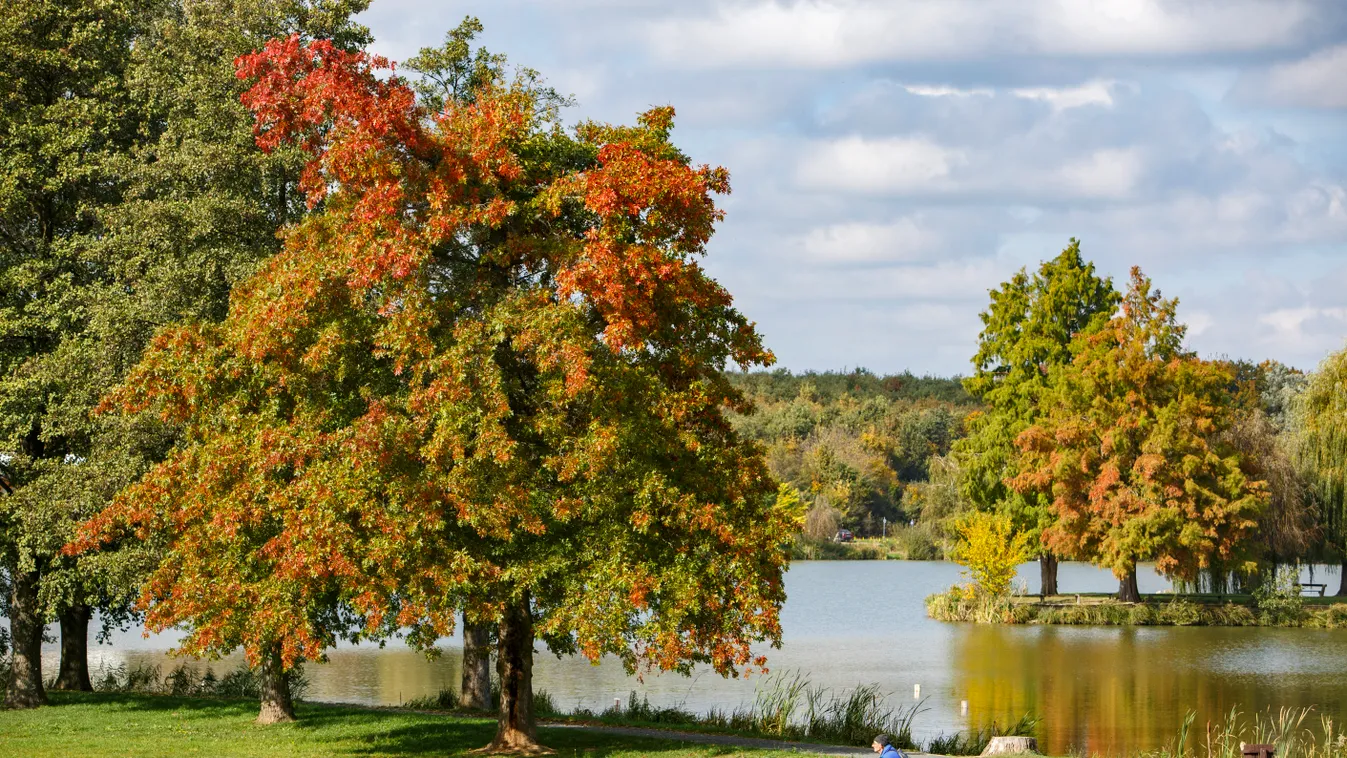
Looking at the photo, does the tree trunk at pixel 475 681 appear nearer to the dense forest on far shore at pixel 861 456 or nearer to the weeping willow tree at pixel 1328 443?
the weeping willow tree at pixel 1328 443

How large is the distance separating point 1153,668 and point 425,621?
2560cm

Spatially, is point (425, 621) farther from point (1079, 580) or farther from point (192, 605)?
point (1079, 580)

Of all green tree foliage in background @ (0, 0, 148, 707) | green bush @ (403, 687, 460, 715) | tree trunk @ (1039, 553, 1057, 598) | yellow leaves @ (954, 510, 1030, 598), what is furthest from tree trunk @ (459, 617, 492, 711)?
tree trunk @ (1039, 553, 1057, 598)

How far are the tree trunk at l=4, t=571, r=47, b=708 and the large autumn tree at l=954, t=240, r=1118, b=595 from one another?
126ft

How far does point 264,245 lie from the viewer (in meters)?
23.4

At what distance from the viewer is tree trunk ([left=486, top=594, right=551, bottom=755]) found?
63.7 ft

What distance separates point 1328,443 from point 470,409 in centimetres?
4475

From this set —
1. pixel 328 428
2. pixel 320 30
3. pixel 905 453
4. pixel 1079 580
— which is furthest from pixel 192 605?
pixel 905 453

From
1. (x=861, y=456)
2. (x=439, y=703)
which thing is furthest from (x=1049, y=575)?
(x=861, y=456)

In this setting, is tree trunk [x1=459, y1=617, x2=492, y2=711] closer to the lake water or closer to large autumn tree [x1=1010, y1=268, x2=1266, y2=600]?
the lake water

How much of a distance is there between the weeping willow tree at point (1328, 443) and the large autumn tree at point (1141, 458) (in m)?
3.59

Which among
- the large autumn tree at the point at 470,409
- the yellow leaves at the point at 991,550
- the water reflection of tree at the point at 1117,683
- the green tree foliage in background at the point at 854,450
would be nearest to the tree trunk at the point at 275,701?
the large autumn tree at the point at 470,409

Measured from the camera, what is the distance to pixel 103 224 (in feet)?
85.4

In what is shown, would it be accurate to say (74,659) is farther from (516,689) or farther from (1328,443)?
(1328,443)
